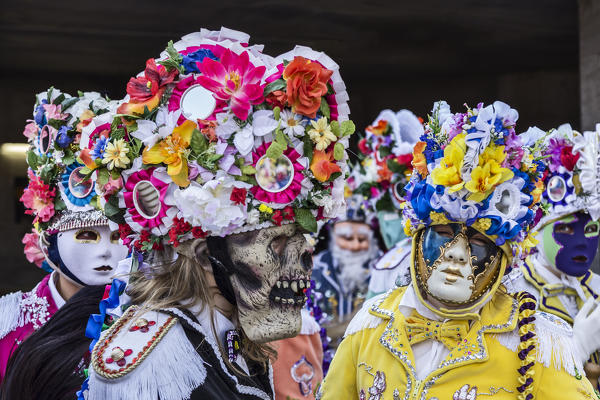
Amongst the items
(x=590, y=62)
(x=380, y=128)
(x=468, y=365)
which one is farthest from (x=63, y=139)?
(x=590, y=62)

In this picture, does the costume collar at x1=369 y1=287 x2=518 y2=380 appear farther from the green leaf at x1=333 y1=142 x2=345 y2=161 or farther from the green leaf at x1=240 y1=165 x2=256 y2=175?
the green leaf at x1=240 y1=165 x2=256 y2=175

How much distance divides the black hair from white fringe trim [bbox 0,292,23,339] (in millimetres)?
860

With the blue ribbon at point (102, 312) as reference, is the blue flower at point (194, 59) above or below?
above

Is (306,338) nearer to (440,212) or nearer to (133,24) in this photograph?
(440,212)

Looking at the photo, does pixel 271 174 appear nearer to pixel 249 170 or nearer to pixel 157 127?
pixel 249 170

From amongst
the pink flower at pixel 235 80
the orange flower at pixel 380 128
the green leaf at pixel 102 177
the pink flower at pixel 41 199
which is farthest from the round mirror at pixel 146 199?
the orange flower at pixel 380 128

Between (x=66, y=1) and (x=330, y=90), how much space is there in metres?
4.33

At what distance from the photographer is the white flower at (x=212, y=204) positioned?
89.0 inches

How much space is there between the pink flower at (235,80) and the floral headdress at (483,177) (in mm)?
1100

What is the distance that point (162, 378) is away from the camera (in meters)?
2.20

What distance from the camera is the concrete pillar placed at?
605cm

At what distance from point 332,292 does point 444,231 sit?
3829 millimetres

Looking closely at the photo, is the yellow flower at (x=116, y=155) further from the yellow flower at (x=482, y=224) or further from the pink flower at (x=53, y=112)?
the pink flower at (x=53, y=112)

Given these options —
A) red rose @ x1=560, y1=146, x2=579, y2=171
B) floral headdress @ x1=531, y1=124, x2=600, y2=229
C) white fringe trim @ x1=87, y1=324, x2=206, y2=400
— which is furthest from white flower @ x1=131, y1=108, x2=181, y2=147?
red rose @ x1=560, y1=146, x2=579, y2=171
